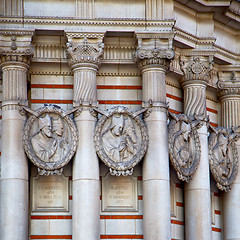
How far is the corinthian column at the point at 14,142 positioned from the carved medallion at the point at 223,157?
6.19 meters

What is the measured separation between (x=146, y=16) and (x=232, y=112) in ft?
15.7

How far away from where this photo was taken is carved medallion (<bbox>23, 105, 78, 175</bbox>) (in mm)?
22484

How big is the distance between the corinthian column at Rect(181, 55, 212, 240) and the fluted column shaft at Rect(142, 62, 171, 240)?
1.49m

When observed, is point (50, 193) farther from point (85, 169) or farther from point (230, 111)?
point (230, 111)

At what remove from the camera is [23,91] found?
74.5 feet

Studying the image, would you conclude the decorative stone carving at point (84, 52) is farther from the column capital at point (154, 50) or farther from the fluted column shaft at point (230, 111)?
the fluted column shaft at point (230, 111)

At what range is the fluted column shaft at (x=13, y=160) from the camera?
21.8 m

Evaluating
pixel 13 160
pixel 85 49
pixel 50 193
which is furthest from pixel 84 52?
pixel 50 193

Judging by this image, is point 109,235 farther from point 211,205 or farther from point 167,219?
point 211,205

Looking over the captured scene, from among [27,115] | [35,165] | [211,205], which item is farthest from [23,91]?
[211,205]

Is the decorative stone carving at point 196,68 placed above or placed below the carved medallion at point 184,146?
above

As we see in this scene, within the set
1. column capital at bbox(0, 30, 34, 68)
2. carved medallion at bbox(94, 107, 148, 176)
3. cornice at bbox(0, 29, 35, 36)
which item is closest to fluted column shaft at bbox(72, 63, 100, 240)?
carved medallion at bbox(94, 107, 148, 176)

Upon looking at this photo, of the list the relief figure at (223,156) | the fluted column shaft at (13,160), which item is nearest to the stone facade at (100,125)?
the fluted column shaft at (13,160)

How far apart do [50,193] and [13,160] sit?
5.01 feet
